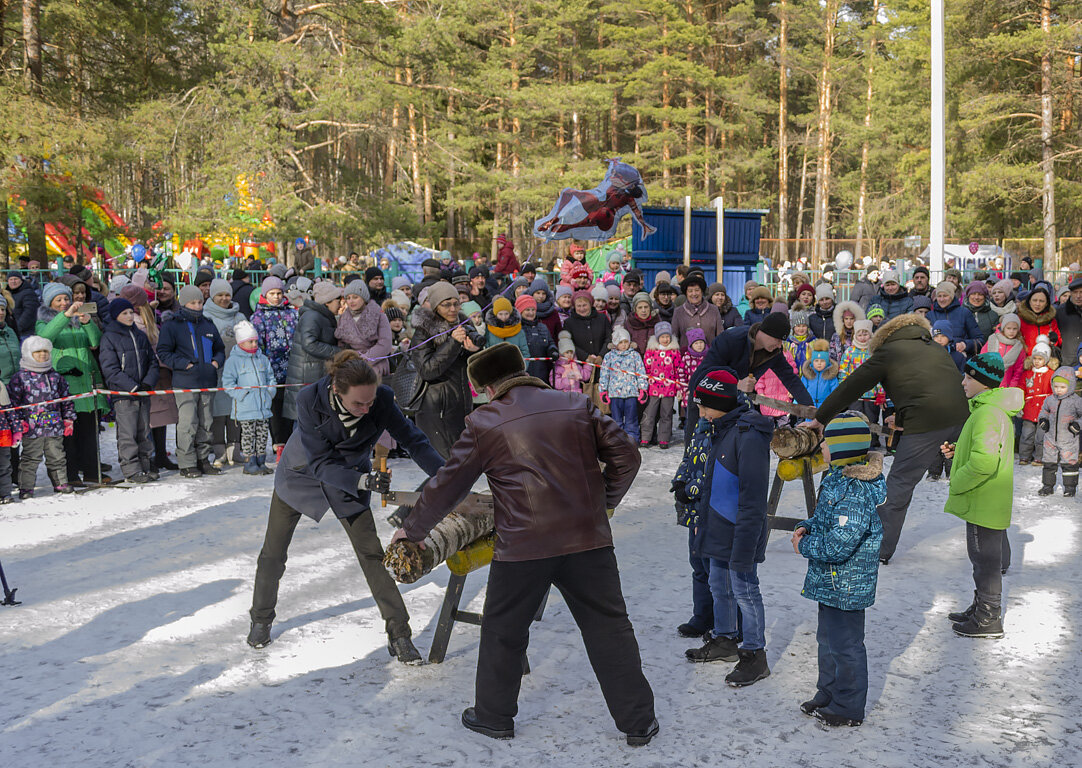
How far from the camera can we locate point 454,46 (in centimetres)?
2167

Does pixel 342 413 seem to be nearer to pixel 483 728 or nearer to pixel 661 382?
pixel 483 728

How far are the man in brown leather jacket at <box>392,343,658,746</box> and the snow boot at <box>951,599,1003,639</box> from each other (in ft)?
7.46

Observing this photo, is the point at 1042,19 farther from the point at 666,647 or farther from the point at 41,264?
the point at 666,647

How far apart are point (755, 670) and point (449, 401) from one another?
3.64 meters

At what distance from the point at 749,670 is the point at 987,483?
72.8 inches

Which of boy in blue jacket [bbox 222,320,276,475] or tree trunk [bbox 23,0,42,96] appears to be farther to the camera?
tree trunk [bbox 23,0,42,96]

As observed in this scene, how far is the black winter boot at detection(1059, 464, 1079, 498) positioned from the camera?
861 centimetres

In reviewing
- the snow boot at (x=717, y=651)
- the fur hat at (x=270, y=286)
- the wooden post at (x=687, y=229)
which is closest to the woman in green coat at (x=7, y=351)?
the fur hat at (x=270, y=286)

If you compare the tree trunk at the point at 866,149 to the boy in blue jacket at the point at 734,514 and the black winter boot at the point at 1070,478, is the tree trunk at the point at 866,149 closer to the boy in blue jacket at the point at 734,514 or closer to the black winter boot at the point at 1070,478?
the black winter boot at the point at 1070,478

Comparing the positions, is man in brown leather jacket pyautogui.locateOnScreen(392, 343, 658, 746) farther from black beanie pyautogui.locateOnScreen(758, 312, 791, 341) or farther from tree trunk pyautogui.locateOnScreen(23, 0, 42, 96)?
tree trunk pyautogui.locateOnScreen(23, 0, 42, 96)

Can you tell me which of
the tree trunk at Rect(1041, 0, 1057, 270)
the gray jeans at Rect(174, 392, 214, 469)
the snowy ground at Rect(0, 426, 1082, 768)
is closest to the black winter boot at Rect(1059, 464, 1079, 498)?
the snowy ground at Rect(0, 426, 1082, 768)

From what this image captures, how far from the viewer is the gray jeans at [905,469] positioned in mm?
6145

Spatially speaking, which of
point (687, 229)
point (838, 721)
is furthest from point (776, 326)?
point (687, 229)

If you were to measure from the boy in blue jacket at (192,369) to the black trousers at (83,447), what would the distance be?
0.76 metres
